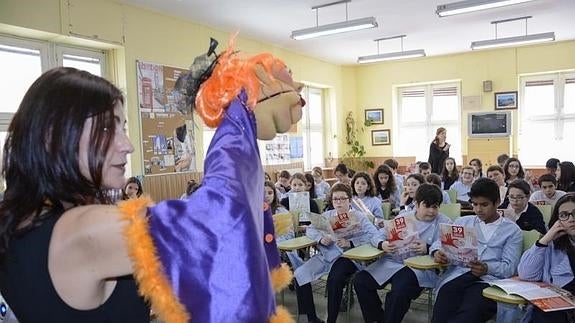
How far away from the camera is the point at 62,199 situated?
Result: 26.7 inches

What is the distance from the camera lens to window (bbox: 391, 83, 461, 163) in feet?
32.7

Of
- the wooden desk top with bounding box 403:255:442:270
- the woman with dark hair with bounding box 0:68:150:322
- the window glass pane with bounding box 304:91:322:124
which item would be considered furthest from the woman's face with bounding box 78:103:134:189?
the window glass pane with bounding box 304:91:322:124

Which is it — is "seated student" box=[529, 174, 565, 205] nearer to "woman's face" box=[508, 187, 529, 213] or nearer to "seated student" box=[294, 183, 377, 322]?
"woman's face" box=[508, 187, 529, 213]

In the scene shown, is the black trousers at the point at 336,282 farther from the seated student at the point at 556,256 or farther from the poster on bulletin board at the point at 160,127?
the poster on bulletin board at the point at 160,127

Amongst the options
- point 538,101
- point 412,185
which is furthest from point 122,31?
point 538,101

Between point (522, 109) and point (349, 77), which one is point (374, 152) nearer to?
point (349, 77)

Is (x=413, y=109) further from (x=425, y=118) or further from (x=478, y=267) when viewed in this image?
(x=478, y=267)

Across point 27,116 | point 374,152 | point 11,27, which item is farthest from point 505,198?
point 374,152

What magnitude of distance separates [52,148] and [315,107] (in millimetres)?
9598

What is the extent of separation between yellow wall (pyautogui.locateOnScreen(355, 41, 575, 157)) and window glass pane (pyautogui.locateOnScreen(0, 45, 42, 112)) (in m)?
7.53

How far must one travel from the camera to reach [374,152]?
10727mm

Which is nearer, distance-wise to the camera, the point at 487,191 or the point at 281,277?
the point at 281,277

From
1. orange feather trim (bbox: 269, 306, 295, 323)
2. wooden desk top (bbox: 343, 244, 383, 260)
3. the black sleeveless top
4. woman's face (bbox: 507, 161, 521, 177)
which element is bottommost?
wooden desk top (bbox: 343, 244, 383, 260)

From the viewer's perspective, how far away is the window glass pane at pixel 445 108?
32.6 ft
